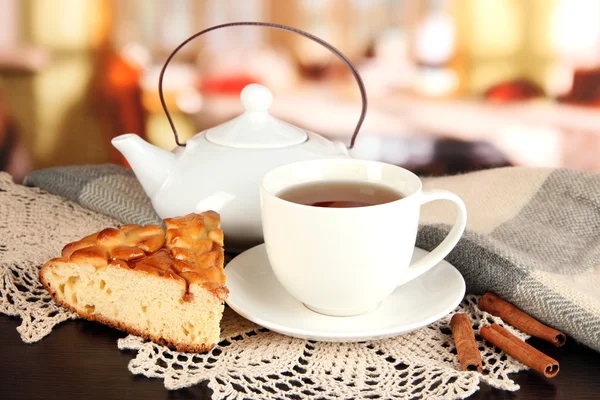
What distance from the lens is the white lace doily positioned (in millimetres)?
657

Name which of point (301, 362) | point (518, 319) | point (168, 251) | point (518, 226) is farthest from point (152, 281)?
point (518, 226)

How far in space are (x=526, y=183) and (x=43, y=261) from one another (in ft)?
2.30

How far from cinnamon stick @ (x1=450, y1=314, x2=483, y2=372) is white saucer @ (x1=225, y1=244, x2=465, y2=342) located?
0.08ft

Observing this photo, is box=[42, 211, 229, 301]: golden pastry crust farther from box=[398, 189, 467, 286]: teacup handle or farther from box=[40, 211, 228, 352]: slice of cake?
box=[398, 189, 467, 286]: teacup handle

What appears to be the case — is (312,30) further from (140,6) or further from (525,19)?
(525,19)

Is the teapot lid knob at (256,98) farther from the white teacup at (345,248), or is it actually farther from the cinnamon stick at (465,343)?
the cinnamon stick at (465,343)

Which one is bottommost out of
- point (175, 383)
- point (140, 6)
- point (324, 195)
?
point (175, 383)

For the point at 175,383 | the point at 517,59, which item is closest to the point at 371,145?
the point at 517,59

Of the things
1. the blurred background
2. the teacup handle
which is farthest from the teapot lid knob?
the blurred background

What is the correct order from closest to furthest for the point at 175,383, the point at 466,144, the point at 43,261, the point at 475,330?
the point at 175,383 → the point at 475,330 → the point at 43,261 → the point at 466,144


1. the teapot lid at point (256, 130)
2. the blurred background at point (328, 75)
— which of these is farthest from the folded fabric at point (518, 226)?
the blurred background at point (328, 75)

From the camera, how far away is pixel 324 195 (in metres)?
0.78

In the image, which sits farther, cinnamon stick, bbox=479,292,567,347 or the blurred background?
the blurred background

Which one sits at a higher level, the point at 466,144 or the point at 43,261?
the point at 43,261
